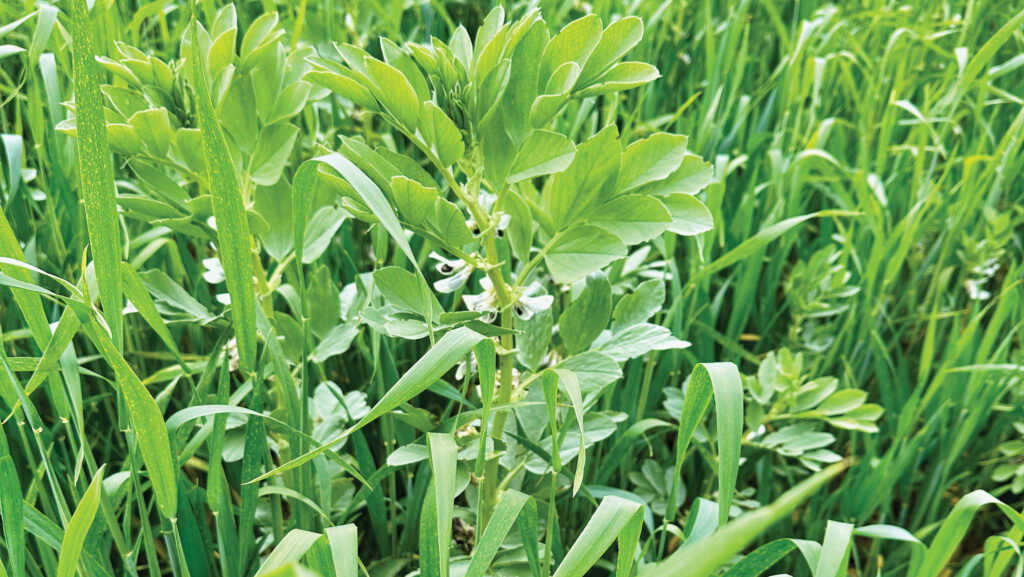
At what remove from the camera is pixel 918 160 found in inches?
52.4

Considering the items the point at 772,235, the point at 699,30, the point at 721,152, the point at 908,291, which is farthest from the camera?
the point at 699,30

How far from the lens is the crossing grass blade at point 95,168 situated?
21.9 inches

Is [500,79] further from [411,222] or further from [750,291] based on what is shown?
[750,291]

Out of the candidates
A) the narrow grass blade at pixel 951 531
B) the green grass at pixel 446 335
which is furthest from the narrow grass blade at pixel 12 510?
the narrow grass blade at pixel 951 531

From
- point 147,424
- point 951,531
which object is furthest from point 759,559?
point 147,424

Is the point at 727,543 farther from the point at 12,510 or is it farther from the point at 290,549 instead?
the point at 12,510

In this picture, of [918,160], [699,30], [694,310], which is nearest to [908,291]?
[918,160]

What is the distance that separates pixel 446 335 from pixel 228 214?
196 mm

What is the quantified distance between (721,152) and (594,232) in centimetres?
A: 81

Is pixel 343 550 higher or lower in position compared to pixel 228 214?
lower

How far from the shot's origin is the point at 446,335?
0.58 meters

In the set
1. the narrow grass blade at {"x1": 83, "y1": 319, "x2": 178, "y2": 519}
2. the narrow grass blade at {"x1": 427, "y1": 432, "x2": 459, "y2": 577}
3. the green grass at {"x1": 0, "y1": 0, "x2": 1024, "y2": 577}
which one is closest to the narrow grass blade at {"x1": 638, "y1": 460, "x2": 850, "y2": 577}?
the green grass at {"x1": 0, "y1": 0, "x2": 1024, "y2": 577}

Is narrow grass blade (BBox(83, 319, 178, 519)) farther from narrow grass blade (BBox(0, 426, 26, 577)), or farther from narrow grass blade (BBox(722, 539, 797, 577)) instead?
narrow grass blade (BBox(722, 539, 797, 577))

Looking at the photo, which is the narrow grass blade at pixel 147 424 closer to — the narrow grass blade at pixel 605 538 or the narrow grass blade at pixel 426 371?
the narrow grass blade at pixel 426 371
